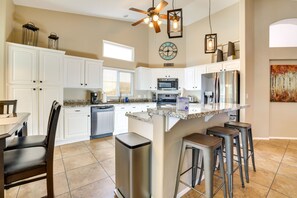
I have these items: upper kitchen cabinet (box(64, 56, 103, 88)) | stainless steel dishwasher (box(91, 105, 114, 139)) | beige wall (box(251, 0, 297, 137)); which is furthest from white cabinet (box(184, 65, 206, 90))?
upper kitchen cabinet (box(64, 56, 103, 88))

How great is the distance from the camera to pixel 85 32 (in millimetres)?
4547

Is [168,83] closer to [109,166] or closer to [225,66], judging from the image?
[225,66]

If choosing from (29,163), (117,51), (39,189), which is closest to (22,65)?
(39,189)

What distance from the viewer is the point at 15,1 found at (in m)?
3.45

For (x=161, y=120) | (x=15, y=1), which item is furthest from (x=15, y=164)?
(x=15, y=1)

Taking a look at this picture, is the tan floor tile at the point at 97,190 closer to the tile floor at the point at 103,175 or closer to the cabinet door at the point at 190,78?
the tile floor at the point at 103,175

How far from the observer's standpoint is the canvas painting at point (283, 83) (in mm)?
4199

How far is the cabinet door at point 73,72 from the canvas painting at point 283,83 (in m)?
5.39

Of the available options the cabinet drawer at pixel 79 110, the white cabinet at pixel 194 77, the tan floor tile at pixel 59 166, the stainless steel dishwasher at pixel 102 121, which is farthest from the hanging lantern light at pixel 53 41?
the white cabinet at pixel 194 77

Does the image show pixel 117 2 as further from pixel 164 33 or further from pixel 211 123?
pixel 211 123

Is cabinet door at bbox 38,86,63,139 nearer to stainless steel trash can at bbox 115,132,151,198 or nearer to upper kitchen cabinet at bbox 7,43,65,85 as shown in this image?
upper kitchen cabinet at bbox 7,43,65,85

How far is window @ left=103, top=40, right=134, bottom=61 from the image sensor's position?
5099mm

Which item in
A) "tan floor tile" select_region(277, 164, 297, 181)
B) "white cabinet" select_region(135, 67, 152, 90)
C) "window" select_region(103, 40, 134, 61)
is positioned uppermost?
"window" select_region(103, 40, 134, 61)

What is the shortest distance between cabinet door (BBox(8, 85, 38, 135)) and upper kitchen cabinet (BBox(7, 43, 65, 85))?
5.3 inches
